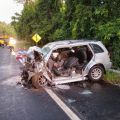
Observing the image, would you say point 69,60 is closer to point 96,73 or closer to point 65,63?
point 65,63

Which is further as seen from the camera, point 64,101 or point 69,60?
point 69,60

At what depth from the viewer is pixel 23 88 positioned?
14.6 m

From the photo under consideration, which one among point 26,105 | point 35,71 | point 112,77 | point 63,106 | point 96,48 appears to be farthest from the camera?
point 96,48

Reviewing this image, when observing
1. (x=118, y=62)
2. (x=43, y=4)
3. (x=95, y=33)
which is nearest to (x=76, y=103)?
(x=118, y=62)

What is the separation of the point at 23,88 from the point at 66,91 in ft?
5.82

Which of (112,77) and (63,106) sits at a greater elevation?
(112,77)

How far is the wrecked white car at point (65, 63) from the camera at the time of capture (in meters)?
15.1

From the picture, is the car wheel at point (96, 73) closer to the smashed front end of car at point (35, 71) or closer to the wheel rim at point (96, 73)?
the wheel rim at point (96, 73)

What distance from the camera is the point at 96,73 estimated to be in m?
16.0

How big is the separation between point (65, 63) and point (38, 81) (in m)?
1.56

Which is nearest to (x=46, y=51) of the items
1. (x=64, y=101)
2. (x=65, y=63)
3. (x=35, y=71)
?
(x=65, y=63)

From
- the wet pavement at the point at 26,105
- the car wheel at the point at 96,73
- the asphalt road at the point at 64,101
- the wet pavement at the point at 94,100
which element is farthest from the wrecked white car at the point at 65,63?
the wet pavement at the point at 26,105

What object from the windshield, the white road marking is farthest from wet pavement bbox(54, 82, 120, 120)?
the windshield

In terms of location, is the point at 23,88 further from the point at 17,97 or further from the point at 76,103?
the point at 76,103
